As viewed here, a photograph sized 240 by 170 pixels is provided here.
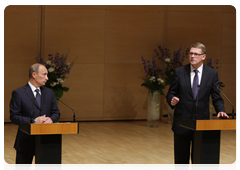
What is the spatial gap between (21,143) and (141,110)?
18.9 feet

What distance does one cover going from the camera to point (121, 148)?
228 inches

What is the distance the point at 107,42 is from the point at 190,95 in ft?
17.0

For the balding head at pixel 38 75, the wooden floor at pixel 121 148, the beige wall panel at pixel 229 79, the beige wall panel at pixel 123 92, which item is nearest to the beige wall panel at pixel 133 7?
the beige wall panel at pixel 123 92

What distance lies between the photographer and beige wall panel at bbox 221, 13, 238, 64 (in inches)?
352

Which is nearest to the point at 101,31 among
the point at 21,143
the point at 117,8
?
the point at 117,8

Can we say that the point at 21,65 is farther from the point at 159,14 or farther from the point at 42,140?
the point at 42,140

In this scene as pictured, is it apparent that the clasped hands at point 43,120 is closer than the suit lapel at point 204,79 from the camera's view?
Yes

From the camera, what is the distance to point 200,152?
310 centimetres

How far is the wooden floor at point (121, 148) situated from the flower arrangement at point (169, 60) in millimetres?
1159

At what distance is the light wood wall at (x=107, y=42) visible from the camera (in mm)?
Result: 8008

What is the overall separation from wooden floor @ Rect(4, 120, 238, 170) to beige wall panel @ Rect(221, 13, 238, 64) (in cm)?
249

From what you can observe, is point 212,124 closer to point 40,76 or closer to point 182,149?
point 182,149

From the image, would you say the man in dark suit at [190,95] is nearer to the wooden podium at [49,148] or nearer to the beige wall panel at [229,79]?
the wooden podium at [49,148]

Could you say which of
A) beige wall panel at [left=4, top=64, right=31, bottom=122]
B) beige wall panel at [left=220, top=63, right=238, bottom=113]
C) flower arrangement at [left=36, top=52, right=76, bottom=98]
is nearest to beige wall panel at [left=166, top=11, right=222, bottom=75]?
beige wall panel at [left=220, top=63, right=238, bottom=113]
